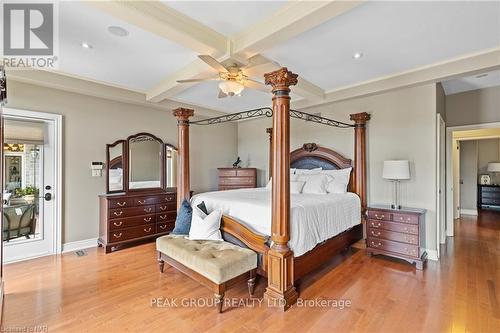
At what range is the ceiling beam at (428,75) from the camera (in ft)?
10.2

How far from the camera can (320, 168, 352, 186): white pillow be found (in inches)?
173

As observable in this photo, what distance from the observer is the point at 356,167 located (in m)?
4.41

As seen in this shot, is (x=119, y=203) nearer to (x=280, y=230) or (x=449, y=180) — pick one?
(x=280, y=230)

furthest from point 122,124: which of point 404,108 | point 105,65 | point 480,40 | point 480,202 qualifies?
point 480,202

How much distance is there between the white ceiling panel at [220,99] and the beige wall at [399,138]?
4.07 feet

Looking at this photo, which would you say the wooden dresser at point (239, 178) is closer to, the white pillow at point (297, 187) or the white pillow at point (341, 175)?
the white pillow at point (297, 187)

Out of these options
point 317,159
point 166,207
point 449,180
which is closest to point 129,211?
point 166,207

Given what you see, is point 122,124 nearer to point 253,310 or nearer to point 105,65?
point 105,65

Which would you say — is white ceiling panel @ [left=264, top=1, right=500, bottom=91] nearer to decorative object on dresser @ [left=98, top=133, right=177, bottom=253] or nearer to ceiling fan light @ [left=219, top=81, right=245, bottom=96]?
ceiling fan light @ [left=219, top=81, right=245, bottom=96]

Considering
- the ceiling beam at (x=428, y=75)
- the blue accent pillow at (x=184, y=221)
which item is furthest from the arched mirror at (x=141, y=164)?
the ceiling beam at (x=428, y=75)

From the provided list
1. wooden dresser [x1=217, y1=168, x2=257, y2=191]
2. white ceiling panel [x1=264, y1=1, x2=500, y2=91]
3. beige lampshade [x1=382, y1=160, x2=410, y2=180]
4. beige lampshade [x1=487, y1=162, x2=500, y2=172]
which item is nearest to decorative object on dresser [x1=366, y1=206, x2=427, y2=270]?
beige lampshade [x1=382, y1=160, x2=410, y2=180]

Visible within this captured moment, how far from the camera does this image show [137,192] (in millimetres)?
4711

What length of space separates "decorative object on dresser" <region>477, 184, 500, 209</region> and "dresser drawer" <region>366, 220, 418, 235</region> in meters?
6.30

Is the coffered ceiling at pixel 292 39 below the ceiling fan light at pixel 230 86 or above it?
above
